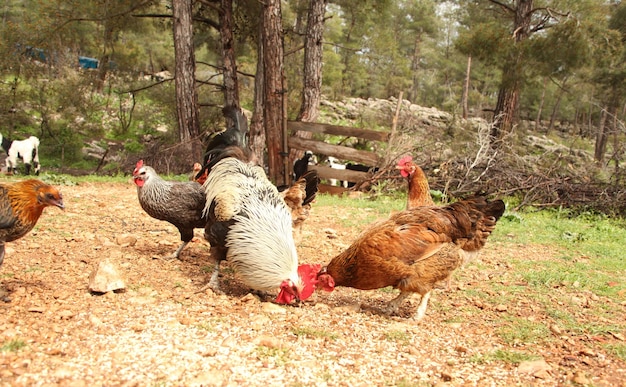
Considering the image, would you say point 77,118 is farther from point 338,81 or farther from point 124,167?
point 338,81

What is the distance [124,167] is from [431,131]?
1006 centimetres

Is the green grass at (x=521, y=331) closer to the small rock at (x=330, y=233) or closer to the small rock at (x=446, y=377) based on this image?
the small rock at (x=446, y=377)

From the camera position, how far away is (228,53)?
13.1 meters

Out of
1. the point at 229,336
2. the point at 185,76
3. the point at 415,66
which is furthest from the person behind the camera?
the point at 415,66

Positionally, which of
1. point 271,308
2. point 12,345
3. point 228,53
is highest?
point 228,53

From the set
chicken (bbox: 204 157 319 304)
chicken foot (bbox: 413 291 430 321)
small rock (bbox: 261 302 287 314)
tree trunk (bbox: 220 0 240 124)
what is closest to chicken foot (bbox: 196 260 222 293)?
chicken (bbox: 204 157 319 304)

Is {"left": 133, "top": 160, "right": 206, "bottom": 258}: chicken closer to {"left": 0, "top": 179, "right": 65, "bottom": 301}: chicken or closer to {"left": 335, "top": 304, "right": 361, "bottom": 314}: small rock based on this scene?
{"left": 0, "top": 179, "right": 65, "bottom": 301}: chicken

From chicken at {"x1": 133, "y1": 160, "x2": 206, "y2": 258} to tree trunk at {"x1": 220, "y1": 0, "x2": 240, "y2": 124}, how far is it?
806cm

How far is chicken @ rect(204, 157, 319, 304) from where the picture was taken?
4.37 m

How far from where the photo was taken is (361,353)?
11.7ft

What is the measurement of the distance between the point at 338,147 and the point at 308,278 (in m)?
7.47

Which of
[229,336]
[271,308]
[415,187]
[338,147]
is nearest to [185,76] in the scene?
[338,147]

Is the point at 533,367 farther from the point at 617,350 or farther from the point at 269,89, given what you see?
the point at 269,89

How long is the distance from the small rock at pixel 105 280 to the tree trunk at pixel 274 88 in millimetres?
6956
